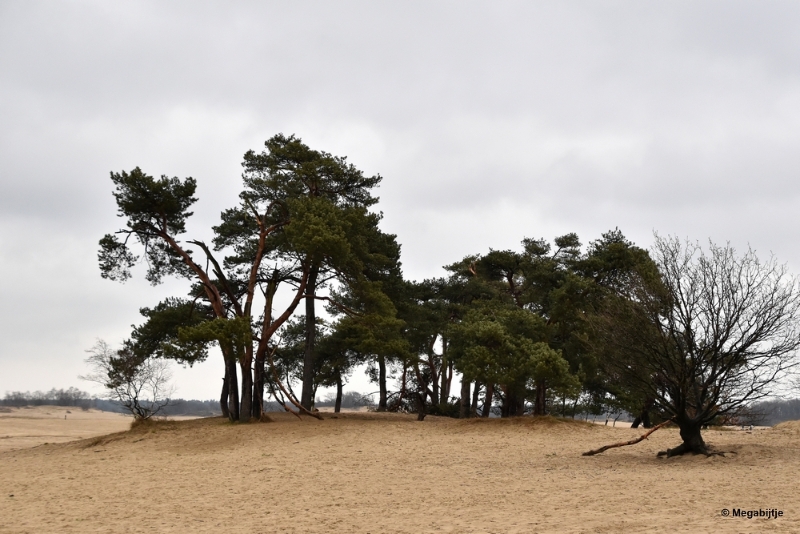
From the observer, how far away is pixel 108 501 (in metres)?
12.9

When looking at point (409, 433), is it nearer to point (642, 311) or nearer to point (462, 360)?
point (462, 360)

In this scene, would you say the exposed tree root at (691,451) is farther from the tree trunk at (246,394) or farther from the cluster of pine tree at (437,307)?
the tree trunk at (246,394)

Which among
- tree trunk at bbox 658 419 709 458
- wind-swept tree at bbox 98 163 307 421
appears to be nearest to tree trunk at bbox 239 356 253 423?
wind-swept tree at bbox 98 163 307 421

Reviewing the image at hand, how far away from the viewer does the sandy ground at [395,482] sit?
9742 millimetres

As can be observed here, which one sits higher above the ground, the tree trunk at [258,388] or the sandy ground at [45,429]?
the tree trunk at [258,388]

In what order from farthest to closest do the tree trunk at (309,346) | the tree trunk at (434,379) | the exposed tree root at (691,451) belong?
the tree trunk at (434,379) → the tree trunk at (309,346) → the exposed tree root at (691,451)

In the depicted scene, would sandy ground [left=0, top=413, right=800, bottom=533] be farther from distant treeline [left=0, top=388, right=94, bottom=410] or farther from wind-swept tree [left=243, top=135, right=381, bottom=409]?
distant treeline [left=0, top=388, right=94, bottom=410]

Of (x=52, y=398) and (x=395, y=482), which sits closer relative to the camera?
(x=395, y=482)

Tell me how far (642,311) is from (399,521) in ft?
33.6

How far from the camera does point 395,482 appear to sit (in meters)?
14.2
